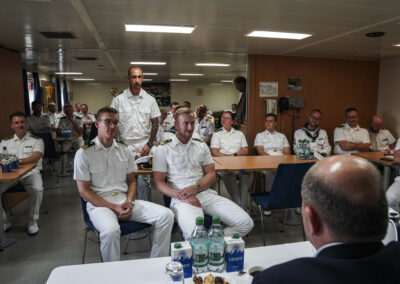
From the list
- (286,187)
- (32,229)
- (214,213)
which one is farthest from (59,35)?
(286,187)

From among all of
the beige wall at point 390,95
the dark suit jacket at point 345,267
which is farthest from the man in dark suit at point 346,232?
the beige wall at point 390,95

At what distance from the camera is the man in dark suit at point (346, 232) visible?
75cm

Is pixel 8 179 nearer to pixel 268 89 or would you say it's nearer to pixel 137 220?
pixel 137 220

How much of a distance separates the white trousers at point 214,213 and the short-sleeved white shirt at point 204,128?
3360 millimetres

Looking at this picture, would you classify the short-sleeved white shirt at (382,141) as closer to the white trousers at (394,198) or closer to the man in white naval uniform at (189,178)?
the white trousers at (394,198)

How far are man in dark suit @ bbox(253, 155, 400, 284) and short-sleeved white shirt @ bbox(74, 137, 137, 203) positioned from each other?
2.20 m

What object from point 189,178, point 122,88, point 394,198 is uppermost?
point 122,88

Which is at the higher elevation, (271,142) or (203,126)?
(203,126)

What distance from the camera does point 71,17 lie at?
128 inches

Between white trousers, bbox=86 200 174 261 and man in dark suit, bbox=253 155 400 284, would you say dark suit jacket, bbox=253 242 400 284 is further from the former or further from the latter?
white trousers, bbox=86 200 174 261

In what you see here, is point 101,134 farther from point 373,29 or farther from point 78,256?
point 373,29

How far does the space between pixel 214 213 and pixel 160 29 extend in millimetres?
2401

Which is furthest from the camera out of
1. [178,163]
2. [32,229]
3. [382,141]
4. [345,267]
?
[382,141]

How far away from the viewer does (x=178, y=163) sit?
300 cm
